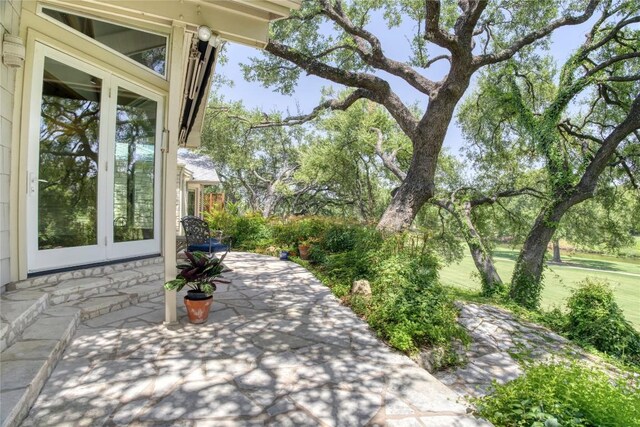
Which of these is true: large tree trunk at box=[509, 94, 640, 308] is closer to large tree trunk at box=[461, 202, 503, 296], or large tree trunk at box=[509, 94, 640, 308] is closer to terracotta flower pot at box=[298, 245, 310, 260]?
large tree trunk at box=[461, 202, 503, 296]

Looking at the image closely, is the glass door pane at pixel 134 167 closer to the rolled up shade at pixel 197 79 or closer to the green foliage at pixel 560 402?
the rolled up shade at pixel 197 79

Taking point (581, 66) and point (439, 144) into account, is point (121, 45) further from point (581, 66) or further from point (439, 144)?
point (581, 66)

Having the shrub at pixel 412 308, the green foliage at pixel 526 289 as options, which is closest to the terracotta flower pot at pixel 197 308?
the shrub at pixel 412 308

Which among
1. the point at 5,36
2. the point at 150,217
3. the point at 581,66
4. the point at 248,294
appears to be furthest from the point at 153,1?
the point at 581,66

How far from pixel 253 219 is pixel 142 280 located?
20.7 ft

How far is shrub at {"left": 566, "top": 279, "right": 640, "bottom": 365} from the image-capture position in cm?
580

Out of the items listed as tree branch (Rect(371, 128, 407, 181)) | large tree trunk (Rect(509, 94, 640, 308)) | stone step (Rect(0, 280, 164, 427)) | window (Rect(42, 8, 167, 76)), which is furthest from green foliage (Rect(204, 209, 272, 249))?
large tree trunk (Rect(509, 94, 640, 308))

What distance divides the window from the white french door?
38 cm

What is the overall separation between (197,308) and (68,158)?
254 centimetres

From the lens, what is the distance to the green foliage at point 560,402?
6.32 ft

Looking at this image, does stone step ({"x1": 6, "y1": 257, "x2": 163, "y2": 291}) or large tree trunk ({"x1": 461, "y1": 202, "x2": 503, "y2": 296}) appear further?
large tree trunk ({"x1": 461, "y1": 202, "x2": 503, "y2": 296})

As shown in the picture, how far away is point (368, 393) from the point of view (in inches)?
97.0

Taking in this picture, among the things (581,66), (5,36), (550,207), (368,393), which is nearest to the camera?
(368,393)

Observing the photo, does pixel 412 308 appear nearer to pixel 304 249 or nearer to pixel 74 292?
pixel 74 292
